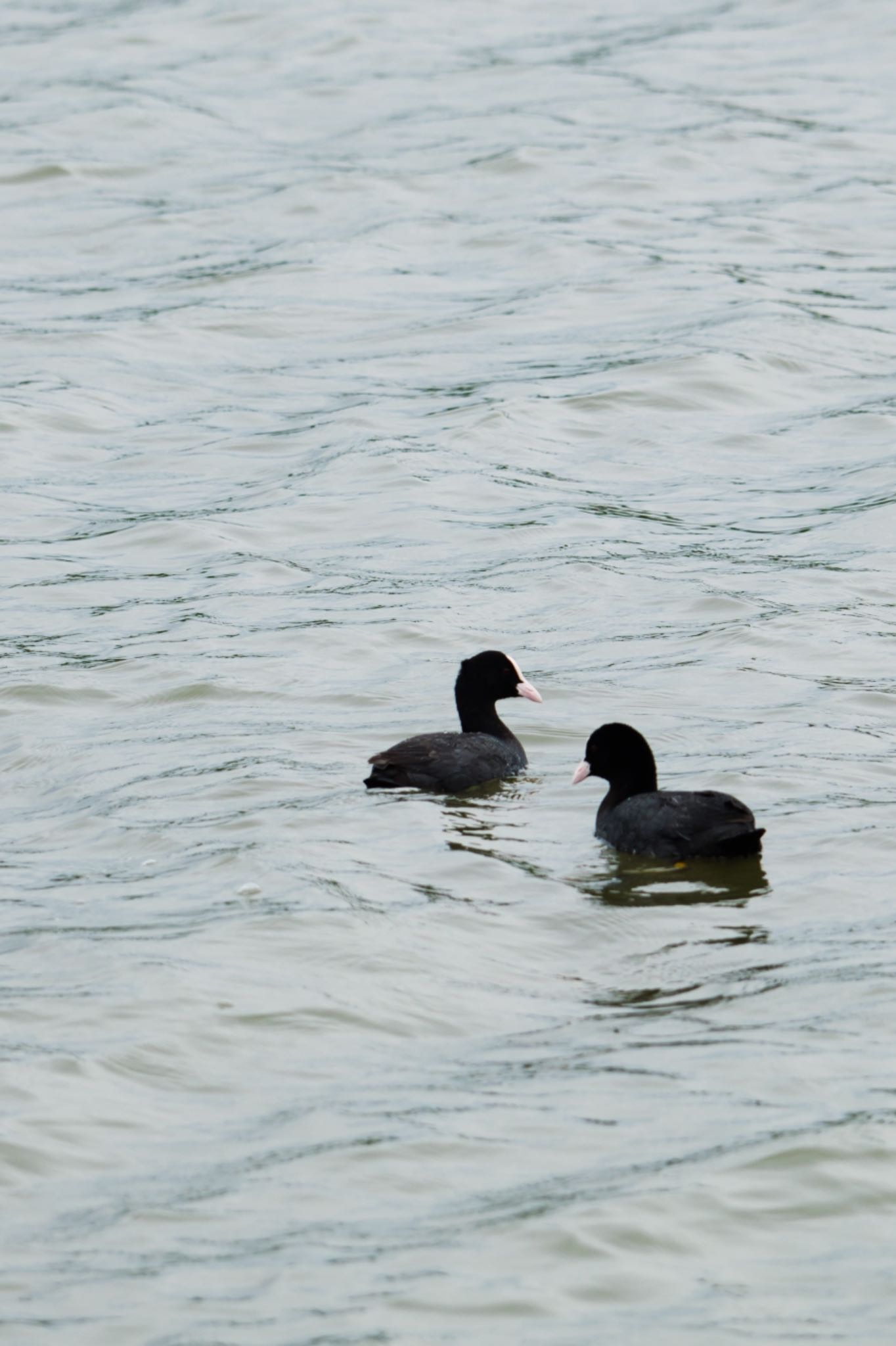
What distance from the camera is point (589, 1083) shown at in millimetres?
6988

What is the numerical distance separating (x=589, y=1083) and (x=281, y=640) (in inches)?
250

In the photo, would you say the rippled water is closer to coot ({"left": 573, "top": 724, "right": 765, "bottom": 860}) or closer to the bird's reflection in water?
the bird's reflection in water

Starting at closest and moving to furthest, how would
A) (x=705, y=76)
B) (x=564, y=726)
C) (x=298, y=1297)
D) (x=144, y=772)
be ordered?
(x=298, y=1297) < (x=144, y=772) < (x=564, y=726) < (x=705, y=76)

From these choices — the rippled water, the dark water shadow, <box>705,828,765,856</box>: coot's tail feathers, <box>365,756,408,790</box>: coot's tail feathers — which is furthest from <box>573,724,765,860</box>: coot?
<box>365,756,408,790</box>: coot's tail feathers

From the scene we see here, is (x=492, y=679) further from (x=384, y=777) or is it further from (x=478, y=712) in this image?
(x=384, y=777)

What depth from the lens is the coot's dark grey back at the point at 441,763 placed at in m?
10.2

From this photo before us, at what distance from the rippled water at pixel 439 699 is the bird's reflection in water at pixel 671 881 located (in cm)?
3

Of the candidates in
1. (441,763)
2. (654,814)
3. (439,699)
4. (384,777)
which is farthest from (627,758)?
(439,699)

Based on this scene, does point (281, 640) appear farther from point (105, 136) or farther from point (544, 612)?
point (105, 136)

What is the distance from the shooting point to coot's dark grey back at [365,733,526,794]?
33.6 ft

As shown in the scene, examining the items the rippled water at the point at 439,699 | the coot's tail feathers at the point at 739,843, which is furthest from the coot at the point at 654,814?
the rippled water at the point at 439,699

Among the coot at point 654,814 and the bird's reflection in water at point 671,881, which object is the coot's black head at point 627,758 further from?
the bird's reflection in water at point 671,881

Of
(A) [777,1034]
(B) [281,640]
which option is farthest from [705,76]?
(A) [777,1034]

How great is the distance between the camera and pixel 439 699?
12078mm
